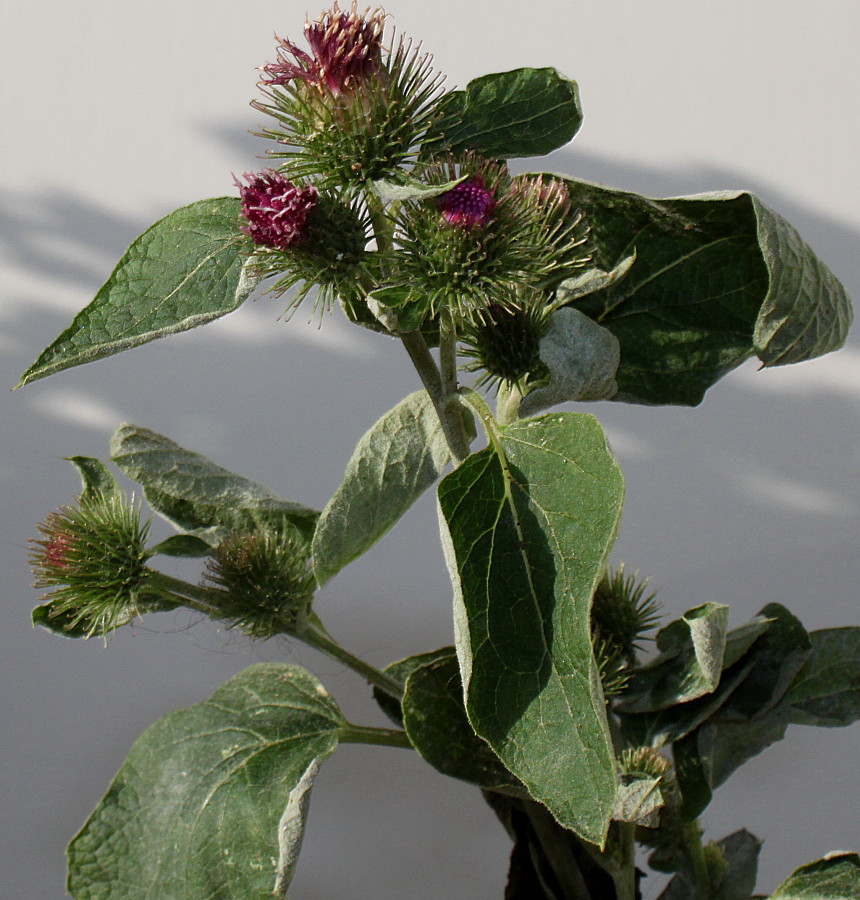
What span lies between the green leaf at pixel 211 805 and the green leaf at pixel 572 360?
31 cm

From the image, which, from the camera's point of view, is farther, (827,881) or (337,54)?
(827,881)

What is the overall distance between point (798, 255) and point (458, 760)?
0.41m

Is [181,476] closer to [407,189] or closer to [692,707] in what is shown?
[407,189]

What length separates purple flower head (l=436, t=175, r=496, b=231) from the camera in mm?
609

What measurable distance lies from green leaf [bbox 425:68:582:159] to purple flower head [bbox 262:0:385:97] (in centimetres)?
8

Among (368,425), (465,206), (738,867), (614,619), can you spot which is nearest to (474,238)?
(465,206)

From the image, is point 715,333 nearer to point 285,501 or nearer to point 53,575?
point 285,501

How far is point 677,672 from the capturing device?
2.70 ft

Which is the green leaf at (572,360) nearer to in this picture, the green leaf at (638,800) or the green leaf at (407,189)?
the green leaf at (407,189)

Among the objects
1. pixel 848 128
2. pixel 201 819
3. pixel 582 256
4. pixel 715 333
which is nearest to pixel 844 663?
pixel 715 333

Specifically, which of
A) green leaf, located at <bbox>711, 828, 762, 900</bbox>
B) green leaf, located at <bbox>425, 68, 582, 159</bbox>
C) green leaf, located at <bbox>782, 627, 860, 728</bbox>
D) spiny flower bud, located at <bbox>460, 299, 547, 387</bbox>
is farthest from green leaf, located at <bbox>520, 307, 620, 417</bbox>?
green leaf, located at <bbox>711, 828, 762, 900</bbox>

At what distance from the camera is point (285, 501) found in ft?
2.70

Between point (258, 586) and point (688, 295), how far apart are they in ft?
1.21

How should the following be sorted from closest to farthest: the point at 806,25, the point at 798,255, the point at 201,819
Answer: the point at 798,255 < the point at 201,819 < the point at 806,25
